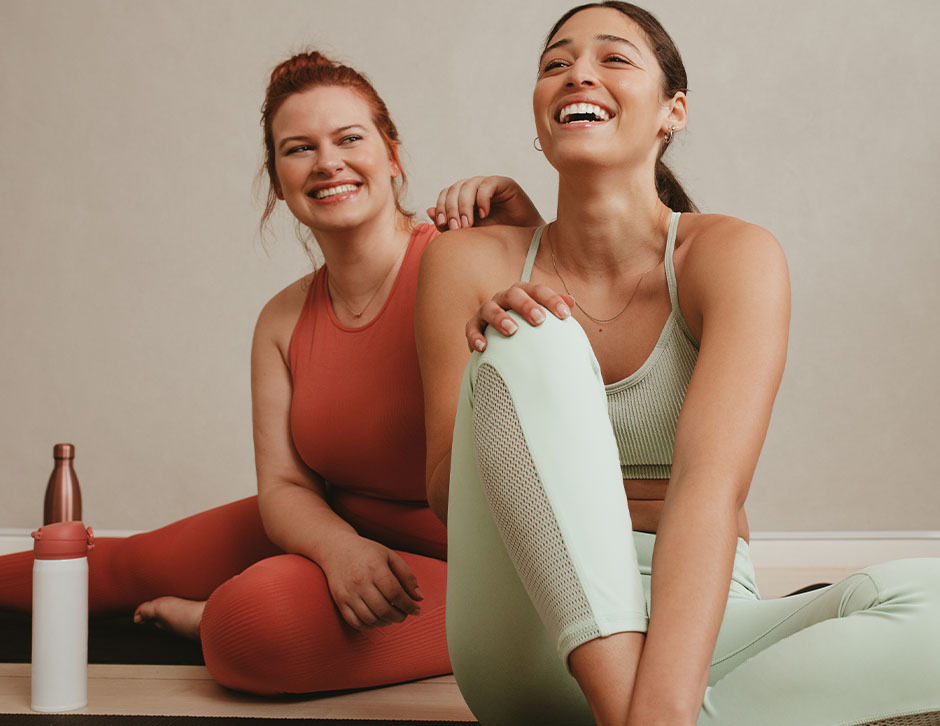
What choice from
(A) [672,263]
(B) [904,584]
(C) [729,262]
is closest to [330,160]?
(A) [672,263]

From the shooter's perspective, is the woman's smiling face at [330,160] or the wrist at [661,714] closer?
the wrist at [661,714]

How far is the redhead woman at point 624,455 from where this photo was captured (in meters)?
0.77

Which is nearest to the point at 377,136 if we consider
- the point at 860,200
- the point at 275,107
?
the point at 275,107

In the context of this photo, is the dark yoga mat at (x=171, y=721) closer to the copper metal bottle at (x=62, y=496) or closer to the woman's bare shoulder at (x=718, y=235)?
the copper metal bottle at (x=62, y=496)

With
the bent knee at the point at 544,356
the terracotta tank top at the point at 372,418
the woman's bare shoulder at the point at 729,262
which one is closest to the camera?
the bent knee at the point at 544,356

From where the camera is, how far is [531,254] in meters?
1.24

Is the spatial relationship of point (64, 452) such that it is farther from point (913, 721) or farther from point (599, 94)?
point (913, 721)

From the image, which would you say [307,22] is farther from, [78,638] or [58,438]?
[78,638]

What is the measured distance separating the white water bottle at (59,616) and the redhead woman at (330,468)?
19cm

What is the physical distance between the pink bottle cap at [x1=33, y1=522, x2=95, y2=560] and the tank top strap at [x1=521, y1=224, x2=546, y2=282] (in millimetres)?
667

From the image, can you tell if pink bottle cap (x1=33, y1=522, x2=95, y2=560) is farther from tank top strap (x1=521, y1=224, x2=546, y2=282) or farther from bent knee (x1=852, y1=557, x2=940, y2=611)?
bent knee (x1=852, y1=557, x2=940, y2=611)

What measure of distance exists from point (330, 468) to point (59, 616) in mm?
473

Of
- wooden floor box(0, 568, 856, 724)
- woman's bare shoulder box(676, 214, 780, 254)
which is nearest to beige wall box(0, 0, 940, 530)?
wooden floor box(0, 568, 856, 724)

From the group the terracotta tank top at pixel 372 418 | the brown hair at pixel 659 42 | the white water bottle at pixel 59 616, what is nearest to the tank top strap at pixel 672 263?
the brown hair at pixel 659 42
